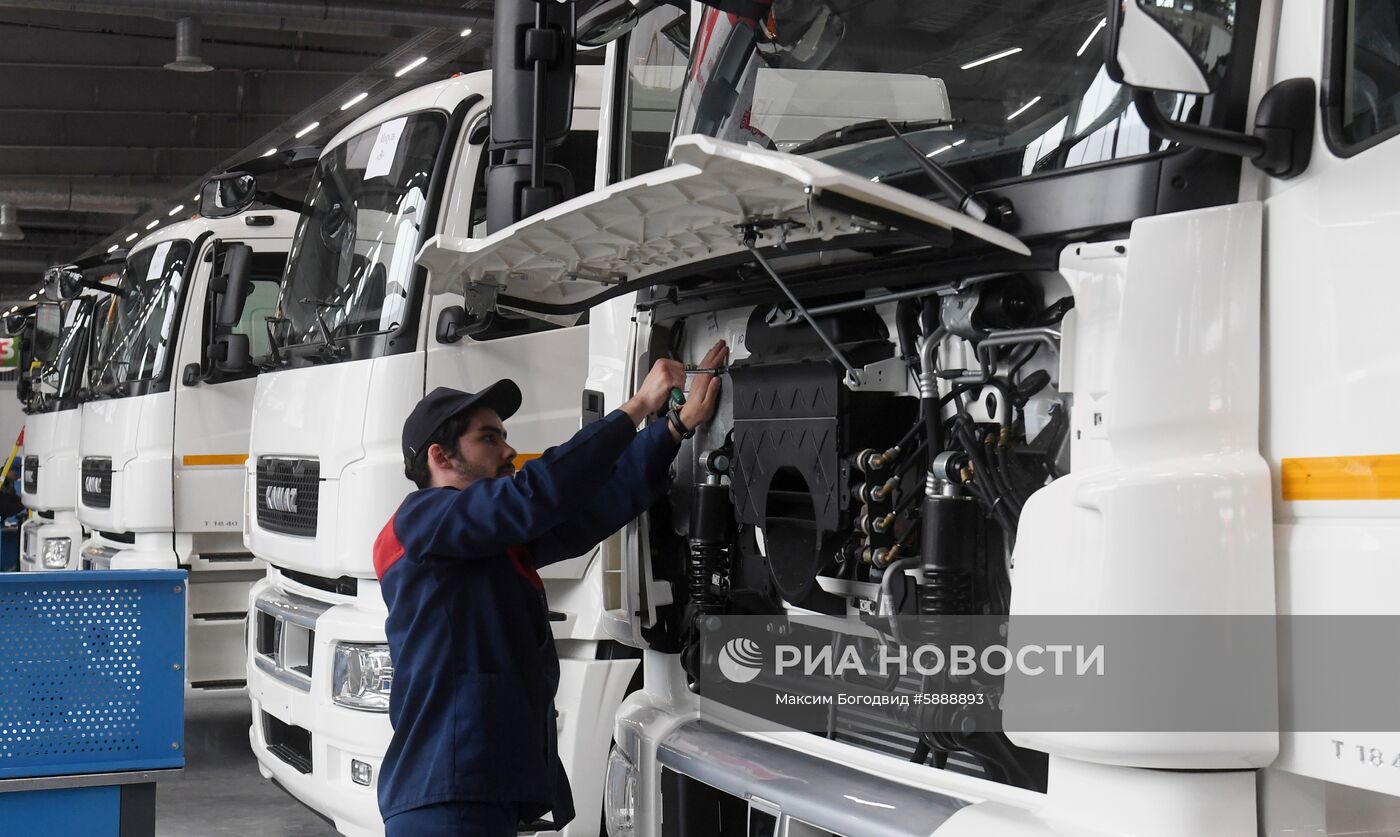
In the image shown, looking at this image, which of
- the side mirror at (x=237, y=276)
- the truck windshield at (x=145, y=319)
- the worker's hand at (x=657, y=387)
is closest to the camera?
the worker's hand at (x=657, y=387)

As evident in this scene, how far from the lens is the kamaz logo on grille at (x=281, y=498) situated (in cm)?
522

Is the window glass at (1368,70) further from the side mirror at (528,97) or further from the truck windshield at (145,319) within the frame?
the truck windshield at (145,319)

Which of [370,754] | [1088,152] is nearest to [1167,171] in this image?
[1088,152]

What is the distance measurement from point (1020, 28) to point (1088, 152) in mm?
352

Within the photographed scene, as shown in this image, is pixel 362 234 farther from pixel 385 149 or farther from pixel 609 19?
pixel 609 19

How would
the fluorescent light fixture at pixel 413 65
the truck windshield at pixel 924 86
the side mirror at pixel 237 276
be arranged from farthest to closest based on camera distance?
the fluorescent light fixture at pixel 413 65, the side mirror at pixel 237 276, the truck windshield at pixel 924 86

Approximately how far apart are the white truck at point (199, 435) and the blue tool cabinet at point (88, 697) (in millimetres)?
2739

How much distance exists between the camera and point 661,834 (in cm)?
316

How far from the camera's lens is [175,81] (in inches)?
540

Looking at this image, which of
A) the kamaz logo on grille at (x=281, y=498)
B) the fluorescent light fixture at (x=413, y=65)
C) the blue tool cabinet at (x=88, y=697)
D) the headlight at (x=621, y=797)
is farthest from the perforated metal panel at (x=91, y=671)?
the fluorescent light fixture at (x=413, y=65)

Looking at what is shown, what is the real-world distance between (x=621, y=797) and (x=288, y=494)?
241 cm

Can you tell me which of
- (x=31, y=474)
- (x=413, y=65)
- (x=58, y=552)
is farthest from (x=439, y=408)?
(x=413, y=65)

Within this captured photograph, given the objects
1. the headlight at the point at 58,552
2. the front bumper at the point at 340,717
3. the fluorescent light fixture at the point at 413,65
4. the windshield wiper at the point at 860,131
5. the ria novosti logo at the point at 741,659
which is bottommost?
the front bumper at the point at 340,717

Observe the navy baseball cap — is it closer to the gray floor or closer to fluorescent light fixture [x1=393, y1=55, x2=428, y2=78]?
the gray floor
